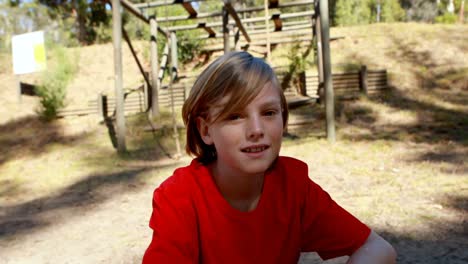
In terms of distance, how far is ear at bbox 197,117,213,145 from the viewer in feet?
4.25

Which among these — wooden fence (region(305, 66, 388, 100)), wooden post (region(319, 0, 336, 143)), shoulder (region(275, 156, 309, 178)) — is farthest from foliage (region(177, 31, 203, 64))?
shoulder (region(275, 156, 309, 178))

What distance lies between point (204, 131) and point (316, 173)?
3540 mm

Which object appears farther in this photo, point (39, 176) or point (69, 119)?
point (69, 119)

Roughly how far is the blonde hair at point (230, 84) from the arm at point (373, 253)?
1.47 ft

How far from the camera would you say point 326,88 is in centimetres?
621

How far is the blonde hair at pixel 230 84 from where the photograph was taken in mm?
1150

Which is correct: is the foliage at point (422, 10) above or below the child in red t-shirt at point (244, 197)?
above

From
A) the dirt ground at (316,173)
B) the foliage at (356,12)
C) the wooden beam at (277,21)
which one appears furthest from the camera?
the foliage at (356,12)

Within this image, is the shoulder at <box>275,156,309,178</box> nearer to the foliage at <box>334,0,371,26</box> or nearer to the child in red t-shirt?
the child in red t-shirt

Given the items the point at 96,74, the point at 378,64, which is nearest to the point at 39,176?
the point at 96,74

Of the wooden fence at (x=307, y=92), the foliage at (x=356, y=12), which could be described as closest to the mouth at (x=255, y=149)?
the wooden fence at (x=307, y=92)

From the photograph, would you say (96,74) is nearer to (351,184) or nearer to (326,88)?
(326,88)

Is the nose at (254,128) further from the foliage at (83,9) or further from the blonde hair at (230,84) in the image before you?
the foliage at (83,9)

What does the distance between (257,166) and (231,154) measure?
0.07 meters
